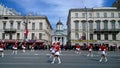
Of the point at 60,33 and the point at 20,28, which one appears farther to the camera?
the point at 60,33

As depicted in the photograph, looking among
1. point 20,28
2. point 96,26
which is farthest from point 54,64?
point 20,28

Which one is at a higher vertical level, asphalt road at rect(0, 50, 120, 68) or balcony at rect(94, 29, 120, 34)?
balcony at rect(94, 29, 120, 34)

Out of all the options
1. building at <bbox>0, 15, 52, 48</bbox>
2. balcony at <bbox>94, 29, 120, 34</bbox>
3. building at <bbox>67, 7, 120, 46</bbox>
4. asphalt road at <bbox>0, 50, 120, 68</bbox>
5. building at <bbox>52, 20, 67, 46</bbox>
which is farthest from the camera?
building at <bbox>52, 20, 67, 46</bbox>

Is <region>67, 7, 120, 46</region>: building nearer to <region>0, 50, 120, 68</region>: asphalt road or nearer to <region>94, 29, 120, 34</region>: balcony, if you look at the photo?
<region>94, 29, 120, 34</region>: balcony

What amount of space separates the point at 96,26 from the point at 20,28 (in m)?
25.9

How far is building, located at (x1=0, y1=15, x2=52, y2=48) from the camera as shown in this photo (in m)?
79.9

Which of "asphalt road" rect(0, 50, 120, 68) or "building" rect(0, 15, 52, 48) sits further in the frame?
"building" rect(0, 15, 52, 48)

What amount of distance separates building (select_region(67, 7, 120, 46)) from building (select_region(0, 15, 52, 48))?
11.6 meters

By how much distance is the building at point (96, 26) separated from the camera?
7719cm

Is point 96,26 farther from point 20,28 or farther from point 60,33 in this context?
point 60,33

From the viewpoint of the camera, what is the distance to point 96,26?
255ft

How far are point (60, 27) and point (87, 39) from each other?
7230 centimetres

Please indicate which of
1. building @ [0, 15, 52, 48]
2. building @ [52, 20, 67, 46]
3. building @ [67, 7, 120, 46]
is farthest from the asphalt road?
building @ [52, 20, 67, 46]

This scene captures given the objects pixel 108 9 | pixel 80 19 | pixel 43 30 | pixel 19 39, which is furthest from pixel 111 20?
pixel 19 39
